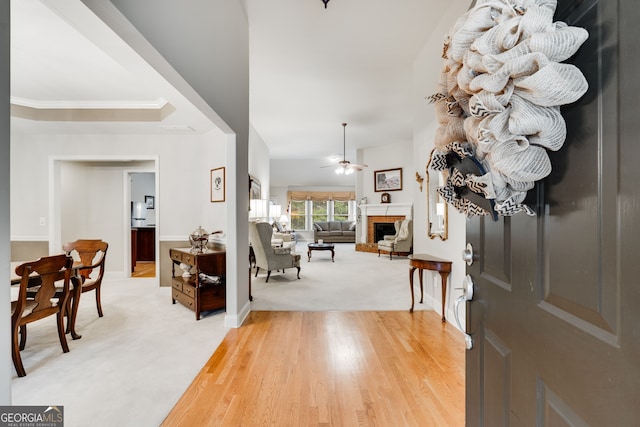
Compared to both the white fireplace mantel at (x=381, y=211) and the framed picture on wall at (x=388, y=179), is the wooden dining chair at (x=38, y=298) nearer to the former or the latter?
the white fireplace mantel at (x=381, y=211)

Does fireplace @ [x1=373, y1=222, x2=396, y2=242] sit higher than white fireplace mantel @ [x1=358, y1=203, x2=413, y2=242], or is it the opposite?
white fireplace mantel @ [x1=358, y1=203, x2=413, y2=242]

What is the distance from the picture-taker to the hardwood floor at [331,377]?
1749 millimetres

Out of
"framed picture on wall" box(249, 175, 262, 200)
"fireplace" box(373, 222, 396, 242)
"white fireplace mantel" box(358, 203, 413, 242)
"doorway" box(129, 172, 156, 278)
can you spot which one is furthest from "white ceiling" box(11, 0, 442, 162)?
"fireplace" box(373, 222, 396, 242)

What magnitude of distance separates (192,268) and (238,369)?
65.6 inches

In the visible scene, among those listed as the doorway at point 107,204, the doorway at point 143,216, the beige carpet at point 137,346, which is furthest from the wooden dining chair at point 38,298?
the doorway at point 143,216

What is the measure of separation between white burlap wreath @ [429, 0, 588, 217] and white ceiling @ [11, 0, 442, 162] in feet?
4.80

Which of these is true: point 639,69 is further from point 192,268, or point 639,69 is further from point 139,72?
point 192,268

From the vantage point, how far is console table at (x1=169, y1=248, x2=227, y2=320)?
3.32 metres

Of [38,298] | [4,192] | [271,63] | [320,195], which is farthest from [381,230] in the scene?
[4,192]

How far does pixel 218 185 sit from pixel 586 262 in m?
4.23

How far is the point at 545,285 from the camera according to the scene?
2.40 feet

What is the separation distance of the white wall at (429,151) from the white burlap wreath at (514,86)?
2.29 metres

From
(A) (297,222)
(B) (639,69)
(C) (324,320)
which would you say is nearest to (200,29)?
(B) (639,69)

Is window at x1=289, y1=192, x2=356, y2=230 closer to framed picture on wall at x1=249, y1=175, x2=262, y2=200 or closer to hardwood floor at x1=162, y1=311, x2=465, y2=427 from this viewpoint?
framed picture on wall at x1=249, y1=175, x2=262, y2=200
